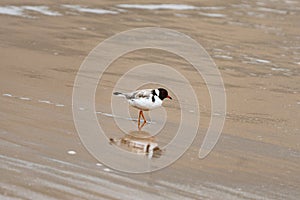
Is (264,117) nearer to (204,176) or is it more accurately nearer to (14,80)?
(204,176)

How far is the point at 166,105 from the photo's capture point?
26.5 feet

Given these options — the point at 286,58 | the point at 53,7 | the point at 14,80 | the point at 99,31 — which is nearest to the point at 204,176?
the point at 14,80

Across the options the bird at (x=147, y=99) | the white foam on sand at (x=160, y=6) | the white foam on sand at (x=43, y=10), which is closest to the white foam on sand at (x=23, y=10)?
the white foam on sand at (x=43, y=10)

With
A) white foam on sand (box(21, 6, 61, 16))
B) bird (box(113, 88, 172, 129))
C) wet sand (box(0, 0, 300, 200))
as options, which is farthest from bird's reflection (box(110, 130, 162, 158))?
white foam on sand (box(21, 6, 61, 16))

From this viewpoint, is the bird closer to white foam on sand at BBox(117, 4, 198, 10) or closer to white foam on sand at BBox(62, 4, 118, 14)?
white foam on sand at BBox(62, 4, 118, 14)

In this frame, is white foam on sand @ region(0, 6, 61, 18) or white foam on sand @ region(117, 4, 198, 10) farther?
white foam on sand @ region(117, 4, 198, 10)

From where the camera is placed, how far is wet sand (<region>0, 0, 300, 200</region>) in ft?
18.0

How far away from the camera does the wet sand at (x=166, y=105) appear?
18.0 feet

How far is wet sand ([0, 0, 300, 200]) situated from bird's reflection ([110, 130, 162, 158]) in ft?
0.58

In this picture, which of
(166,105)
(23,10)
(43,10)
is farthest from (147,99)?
(43,10)

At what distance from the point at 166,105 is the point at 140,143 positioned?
147 cm

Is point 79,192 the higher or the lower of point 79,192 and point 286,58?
the higher

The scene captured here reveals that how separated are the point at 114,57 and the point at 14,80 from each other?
2251mm

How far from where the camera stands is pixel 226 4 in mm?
16484
